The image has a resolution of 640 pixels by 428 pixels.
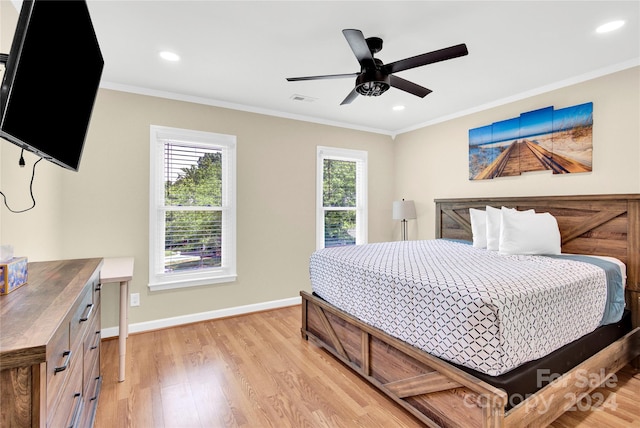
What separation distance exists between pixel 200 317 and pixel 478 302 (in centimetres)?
308

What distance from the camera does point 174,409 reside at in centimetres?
202

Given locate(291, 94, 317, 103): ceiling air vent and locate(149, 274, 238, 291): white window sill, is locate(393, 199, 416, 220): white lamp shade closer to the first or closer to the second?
locate(291, 94, 317, 103): ceiling air vent

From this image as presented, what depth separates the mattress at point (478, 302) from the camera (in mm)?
1531

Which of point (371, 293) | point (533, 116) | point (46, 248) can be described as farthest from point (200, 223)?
point (533, 116)

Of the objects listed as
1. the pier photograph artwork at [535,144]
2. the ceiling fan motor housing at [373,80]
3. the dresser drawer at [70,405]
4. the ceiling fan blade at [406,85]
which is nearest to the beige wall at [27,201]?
the dresser drawer at [70,405]

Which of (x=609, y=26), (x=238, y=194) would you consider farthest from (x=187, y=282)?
(x=609, y=26)

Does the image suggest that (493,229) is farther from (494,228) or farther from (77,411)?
(77,411)

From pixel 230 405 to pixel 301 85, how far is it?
2905 millimetres

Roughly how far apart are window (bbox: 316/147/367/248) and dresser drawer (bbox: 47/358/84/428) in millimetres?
3263

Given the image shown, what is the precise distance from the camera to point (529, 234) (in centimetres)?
275

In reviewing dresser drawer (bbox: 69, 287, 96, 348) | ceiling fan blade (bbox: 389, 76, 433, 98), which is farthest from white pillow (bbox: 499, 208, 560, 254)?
dresser drawer (bbox: 69, 287, 96, 348)

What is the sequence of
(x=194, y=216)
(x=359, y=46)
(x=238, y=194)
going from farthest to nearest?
(x=238, y=194), (x=194, y=216), (x=359, y=46)

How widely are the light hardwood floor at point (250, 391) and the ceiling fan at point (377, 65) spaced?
7.31 feet

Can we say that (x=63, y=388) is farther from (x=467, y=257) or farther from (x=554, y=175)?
(x=554, y=175)
